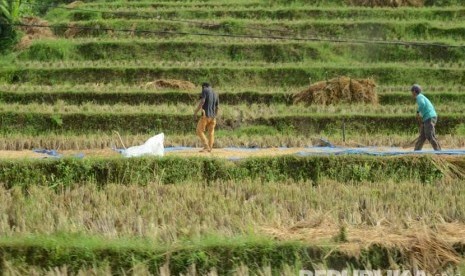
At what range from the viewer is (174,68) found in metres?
20.5

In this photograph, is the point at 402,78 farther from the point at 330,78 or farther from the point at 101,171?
the point at 101,171

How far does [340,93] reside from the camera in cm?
1856

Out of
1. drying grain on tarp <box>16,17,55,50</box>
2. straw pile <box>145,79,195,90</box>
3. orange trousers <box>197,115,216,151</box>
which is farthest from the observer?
drying grain on tarp <box>16,17,55,50</box>

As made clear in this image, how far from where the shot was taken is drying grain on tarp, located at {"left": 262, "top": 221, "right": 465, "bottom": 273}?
565 cm

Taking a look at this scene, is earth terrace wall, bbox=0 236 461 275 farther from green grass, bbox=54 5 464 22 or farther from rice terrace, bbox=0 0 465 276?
green grass, bbox=54 5 464 22

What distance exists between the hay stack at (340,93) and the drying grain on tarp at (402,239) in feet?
40.1

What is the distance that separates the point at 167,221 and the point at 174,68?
14.1 metres

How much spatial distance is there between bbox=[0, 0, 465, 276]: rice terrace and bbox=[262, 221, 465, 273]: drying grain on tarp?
13mm

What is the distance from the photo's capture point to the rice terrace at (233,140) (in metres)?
5.73

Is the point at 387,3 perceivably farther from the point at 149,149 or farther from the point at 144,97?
the point at 149,149

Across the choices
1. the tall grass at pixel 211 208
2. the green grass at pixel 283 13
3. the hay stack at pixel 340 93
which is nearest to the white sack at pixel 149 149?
the tall grass at pixel 211 208

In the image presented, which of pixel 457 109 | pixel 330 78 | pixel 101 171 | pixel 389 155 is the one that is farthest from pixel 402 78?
pixel 101 171

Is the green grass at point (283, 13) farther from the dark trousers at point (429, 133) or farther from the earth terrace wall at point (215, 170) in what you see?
the earth terrace wall at point (215, 170)

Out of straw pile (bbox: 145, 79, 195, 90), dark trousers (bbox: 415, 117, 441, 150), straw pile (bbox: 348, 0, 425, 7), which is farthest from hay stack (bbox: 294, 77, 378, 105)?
straw pile (bbox: 348, 0, 425, 7)
